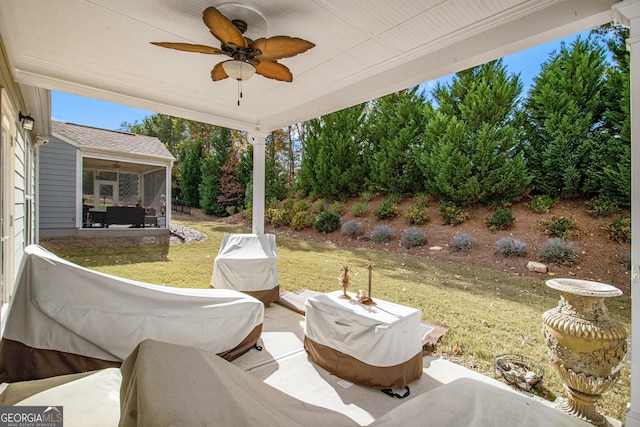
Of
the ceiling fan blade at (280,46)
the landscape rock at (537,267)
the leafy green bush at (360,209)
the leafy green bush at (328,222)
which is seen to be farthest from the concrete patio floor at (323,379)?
the leafy green bush at (360,209)

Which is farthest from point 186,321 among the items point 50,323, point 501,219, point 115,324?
point 501,219

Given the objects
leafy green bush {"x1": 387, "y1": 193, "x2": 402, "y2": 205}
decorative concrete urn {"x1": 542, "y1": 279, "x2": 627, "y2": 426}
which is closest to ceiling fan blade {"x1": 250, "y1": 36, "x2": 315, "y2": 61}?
decorative concrete urn {"x1": 542, "y1": 279, "x2": 627, "y2": 426}

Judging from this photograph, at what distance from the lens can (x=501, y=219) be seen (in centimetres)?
804

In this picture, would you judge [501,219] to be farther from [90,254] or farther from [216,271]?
[90,254]

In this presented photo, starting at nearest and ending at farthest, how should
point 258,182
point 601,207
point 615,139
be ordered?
point 258,182, point 615,139, point 601,207

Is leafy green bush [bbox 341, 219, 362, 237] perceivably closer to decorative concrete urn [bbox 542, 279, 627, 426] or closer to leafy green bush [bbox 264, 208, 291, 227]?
leafy green bush [bbox 264, 208, 291, 227]

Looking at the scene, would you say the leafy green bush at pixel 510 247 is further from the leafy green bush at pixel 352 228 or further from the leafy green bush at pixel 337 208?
the leafy green bush at pixel 337 208

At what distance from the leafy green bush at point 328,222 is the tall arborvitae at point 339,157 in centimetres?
153

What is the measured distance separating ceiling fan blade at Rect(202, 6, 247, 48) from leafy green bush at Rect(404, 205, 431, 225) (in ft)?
25.8

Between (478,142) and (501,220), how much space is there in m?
2.17

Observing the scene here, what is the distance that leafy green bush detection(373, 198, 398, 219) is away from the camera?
10133mm

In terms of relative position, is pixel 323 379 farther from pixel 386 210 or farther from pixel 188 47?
pixel 386 210

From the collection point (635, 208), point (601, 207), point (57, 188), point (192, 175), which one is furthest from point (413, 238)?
point (192, 175)

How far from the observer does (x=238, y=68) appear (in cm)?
261
